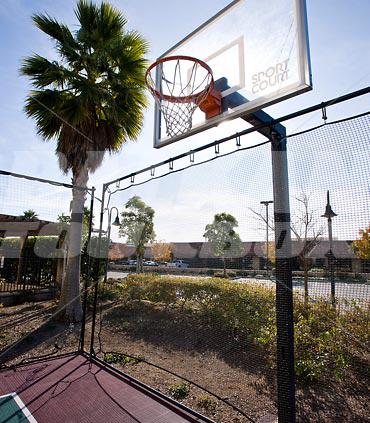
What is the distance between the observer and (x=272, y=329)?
3764mm

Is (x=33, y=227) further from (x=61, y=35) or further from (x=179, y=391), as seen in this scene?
(x=179, y=391)

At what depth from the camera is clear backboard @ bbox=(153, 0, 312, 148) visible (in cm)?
224

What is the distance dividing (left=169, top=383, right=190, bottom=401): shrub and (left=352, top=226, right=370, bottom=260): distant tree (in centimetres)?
251

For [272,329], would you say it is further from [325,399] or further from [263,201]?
[263,201]

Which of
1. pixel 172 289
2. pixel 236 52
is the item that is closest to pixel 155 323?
pixel 172 289

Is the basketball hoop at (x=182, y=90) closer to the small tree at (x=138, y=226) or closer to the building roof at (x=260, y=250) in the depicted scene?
the building roof at (x=260, y=250)

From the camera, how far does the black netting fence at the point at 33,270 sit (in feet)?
15.6

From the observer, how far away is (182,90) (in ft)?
9.87

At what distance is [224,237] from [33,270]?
27.5 feet

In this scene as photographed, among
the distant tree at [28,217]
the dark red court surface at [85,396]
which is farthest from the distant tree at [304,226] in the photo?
the distant tree at [28,217]

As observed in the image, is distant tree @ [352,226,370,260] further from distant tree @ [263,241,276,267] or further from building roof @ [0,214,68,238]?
building roof @ [0,214,68,238]

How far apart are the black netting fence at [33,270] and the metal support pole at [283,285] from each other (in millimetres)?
3371

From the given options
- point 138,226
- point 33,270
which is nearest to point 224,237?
point 33,270

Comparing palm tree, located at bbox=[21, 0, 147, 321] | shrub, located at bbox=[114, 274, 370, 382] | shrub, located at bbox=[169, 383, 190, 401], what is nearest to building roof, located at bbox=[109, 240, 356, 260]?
shrub, located at bbox=[114, 274, 370, 382]
